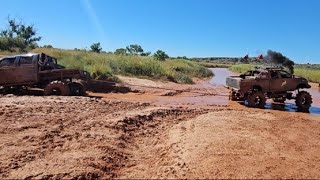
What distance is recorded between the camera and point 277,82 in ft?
61.2

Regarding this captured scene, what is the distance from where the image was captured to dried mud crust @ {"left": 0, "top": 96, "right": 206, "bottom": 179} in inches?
284

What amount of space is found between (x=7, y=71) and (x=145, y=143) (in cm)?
989

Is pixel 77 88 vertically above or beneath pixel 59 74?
beneath

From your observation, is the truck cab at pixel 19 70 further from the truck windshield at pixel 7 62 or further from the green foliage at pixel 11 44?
the green foliage at pixel 11 44

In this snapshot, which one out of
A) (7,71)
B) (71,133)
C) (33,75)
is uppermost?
(7,71)

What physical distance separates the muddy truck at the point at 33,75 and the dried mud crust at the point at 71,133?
2258 mm

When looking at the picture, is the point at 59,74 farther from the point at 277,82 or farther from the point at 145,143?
the point at 277,82

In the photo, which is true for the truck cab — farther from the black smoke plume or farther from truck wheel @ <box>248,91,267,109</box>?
the black smoke plume

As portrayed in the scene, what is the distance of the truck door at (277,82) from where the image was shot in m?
18.6

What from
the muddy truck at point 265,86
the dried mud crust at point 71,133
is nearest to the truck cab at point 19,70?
the dried mud crust at point 71,133

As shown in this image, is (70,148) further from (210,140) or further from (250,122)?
(250,122)

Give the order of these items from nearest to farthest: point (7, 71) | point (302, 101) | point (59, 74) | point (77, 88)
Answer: point (7, 71), point (59, 74), point (77, 88), point (302, 101)

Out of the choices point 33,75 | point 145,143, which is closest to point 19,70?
point 33,75

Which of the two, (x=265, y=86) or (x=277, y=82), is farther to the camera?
(x=277, y=82)
